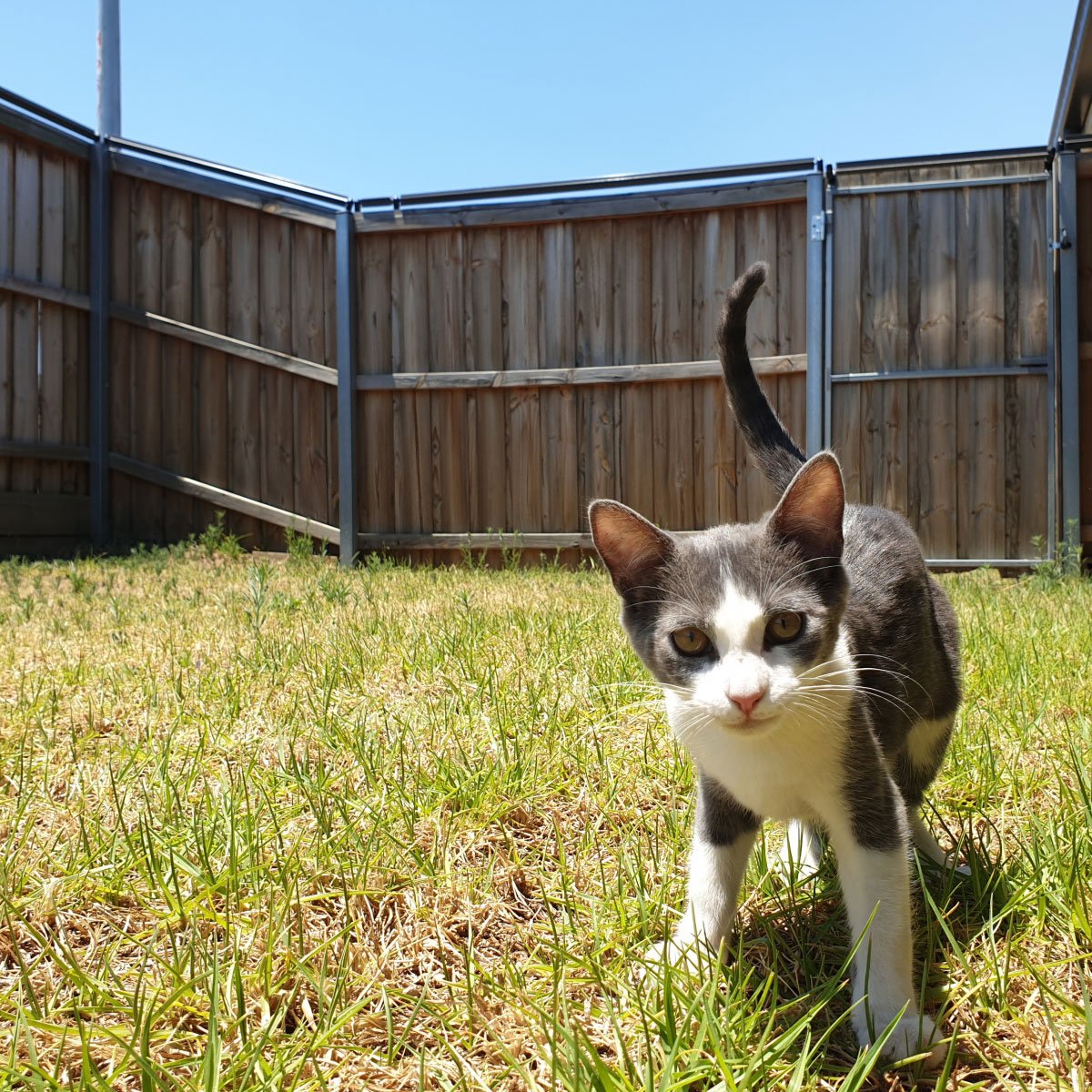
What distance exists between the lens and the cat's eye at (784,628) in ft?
4.74

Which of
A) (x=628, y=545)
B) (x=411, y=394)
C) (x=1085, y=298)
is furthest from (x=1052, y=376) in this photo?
(x=628, y=545)

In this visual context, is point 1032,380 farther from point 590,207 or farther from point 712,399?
point 590,207

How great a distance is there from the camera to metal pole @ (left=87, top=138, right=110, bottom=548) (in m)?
7.94

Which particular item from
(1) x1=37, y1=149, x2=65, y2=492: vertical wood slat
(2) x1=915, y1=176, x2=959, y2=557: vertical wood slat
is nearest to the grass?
(2) x1=915, y1=176, x2=959, y2=557: vertical wood slat

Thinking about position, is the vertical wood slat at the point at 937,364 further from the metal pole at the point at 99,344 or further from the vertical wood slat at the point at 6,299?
the vertical wood slat at the point at 6,299

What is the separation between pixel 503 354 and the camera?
23.7 ft

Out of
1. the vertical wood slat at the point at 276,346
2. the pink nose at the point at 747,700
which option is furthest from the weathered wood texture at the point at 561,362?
the pink nose at the point at 747,700

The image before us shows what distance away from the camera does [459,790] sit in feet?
6.55

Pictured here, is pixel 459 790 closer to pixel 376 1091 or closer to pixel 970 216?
pixel 376 1091

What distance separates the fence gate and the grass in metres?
3.74

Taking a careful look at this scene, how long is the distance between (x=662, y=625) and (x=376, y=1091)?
0.79 m

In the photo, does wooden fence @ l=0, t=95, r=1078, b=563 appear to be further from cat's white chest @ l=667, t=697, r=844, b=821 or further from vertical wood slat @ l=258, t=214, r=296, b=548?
cat's white chest @ l=667, t=697, r=844, b=821

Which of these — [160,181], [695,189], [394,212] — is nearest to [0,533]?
[160,181]

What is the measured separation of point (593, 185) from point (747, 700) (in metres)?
6.31
